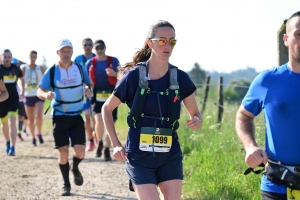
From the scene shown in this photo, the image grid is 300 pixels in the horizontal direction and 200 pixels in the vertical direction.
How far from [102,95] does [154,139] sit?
7.17 m

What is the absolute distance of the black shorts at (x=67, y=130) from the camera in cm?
887

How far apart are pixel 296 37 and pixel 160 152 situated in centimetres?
178

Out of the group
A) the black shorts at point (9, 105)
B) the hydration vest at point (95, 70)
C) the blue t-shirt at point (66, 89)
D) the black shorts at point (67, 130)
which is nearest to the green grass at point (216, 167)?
the black shorts at point (67, 130)

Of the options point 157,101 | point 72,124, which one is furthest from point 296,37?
point 72,124

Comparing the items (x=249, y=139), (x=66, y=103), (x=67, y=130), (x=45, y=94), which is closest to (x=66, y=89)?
(x=66, y=103)

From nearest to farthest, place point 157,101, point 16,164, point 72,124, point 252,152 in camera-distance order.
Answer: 1. point 252,152
2. point 157,101
3. point 72,124
4. point 16,164

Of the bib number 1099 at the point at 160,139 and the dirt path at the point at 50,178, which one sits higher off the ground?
the bib number 1099 at the point at 160,139

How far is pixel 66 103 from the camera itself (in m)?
8.94

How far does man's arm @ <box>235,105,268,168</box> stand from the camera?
3.92 m

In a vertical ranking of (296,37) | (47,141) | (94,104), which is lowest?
(47,141)

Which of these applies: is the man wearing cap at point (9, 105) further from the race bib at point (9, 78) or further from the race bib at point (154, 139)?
the race bib at point (154, 139)

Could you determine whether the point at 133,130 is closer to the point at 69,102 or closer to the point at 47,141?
the point at 69,102

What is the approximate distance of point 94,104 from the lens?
493 inches

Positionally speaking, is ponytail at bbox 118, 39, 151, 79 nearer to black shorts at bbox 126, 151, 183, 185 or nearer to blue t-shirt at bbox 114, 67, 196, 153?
blue t-shirt at bbox 114, 67, 196, 153
